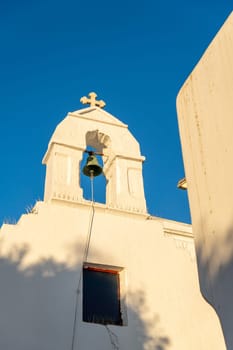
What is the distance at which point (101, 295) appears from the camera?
8008 millimetres

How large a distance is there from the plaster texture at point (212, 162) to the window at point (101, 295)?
3572 millimetres

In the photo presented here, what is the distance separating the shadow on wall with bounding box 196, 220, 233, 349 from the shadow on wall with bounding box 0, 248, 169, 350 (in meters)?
3.50

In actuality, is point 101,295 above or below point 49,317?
above

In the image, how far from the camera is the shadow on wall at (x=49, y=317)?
23.1 ft

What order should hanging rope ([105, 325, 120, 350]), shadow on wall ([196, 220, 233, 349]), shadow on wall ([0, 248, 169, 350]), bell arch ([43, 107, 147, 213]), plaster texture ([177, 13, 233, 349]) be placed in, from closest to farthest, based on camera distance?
shadow on wall ([196, 220, 233, 349]) < plaster texture ([177, 13, 233, 349]) < shadow on wall ([0, 248, 169, 350]) < hanging rope ([105, 325, 120, 350]) < bell arch ([43, 107, 147, 213])

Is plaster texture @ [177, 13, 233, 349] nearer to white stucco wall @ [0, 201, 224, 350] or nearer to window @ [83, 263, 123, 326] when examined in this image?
white stucco wall @ [0, 201, 224, 350]

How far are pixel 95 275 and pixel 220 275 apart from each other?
14.4ft

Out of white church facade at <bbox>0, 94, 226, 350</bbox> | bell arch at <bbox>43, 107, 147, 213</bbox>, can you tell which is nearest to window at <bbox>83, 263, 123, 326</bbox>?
white church facade at <bbox>0, 94, 226, 350</bbox>

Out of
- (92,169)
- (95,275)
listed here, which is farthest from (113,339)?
(92,169)

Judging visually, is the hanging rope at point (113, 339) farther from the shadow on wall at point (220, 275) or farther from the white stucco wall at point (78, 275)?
the shadow on wall at point (220, 275)

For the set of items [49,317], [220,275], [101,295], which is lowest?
[220,275]

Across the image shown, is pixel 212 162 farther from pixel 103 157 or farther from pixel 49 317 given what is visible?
pixel 103 157

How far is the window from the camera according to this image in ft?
25.6

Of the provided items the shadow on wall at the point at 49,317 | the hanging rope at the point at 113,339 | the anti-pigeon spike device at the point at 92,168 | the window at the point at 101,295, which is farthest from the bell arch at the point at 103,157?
the hanging rope at the point at 113,339
